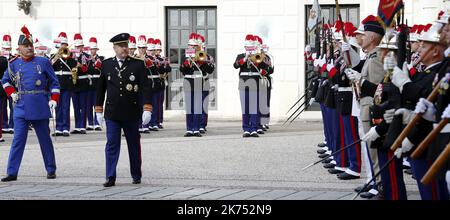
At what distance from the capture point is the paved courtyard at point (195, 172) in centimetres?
958

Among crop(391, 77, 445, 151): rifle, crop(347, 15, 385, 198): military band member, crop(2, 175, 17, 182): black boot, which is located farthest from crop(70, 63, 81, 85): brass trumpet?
crop(391, 77, 445, 151): rifle

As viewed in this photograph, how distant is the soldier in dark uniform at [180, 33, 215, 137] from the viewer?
17734 mm

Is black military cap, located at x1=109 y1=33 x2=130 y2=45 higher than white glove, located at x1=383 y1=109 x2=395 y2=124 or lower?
higher

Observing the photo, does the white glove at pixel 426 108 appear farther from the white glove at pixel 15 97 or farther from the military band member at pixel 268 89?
the military band member at pixel 268 89

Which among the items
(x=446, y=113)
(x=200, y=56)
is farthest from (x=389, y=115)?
(x=200, y=56)

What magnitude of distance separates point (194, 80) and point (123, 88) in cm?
748

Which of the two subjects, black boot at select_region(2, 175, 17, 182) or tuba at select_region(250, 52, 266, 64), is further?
tuba at select_region(250, 52, 266, 64)

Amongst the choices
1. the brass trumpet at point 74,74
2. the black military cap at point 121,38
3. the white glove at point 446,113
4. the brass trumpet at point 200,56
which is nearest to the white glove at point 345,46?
the black military cap at point 121,38

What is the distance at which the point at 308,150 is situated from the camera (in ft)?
47.1

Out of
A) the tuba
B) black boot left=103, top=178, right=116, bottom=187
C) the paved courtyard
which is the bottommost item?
the paved courtyard

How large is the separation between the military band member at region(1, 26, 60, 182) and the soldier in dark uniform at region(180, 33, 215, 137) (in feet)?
21.0

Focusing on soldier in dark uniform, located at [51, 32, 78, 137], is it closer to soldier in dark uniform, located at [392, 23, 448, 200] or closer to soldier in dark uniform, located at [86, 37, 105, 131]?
soldier in dark uniform, located at [86, 37, 105, 131]

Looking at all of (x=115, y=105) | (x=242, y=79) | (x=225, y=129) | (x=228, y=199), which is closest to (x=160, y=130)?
(x=225, y=129)

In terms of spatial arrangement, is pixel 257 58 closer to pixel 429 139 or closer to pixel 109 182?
pixel 109 182
